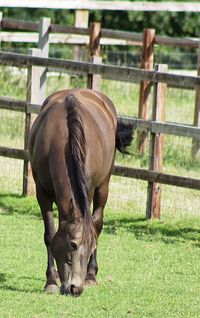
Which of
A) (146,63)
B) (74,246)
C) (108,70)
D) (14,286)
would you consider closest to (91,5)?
(146,63)

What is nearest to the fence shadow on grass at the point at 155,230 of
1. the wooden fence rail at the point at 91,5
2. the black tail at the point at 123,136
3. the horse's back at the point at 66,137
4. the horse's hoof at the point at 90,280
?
the black tail at the point at 123,136

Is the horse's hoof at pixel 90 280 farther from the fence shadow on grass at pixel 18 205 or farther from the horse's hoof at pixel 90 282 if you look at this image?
the fence shadow on grass at pixel 18 205

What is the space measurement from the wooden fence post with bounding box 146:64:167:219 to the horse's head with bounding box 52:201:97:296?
11.8ft

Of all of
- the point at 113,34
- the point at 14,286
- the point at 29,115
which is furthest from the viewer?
the point at 113,34

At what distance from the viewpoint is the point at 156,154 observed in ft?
35.0

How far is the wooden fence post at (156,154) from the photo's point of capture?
1065 centimetres

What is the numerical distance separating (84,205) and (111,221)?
356 cm

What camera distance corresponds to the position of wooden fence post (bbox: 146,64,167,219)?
10.6m

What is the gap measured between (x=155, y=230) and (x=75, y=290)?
3456 mm

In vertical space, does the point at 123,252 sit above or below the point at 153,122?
below

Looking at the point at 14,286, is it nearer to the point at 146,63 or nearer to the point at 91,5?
the point at 146,63

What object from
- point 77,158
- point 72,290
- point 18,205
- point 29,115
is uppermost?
point 77,158

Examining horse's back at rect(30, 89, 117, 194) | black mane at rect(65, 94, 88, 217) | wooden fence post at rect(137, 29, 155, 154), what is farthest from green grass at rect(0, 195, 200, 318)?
wooden fence post at rect(137, 29, 155, 154)

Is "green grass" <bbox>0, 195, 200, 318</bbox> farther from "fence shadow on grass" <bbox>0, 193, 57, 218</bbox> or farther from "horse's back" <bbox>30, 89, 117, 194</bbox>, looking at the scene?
"horse's back" <bbox>30, 89, 117, 194</bbox>
